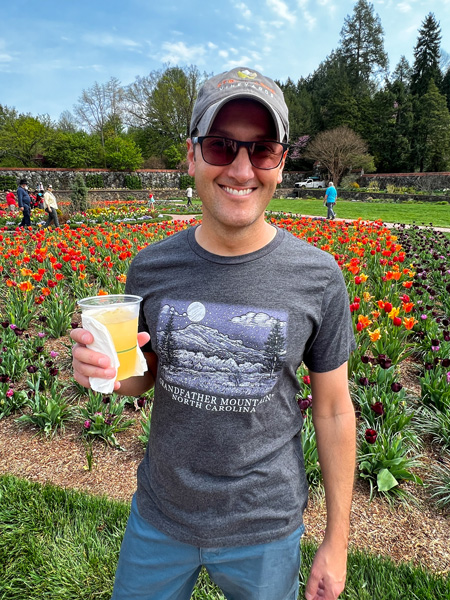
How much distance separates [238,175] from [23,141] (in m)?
45.1

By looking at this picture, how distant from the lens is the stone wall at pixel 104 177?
33531mm

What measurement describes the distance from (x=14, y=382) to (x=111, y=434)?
4.10 ft

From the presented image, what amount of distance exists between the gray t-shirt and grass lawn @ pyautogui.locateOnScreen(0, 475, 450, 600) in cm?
108

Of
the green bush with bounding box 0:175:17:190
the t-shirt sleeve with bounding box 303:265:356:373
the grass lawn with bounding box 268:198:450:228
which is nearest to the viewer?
the t-shirt sleeve with bounding box 303:265:356:373

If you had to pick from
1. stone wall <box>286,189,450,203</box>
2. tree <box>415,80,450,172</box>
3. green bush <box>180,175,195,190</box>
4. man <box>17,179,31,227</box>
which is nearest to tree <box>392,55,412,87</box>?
tree <box>415,80,450,172</box>

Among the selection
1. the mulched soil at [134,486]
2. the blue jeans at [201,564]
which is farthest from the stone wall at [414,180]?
the blue jeans at [201,564]

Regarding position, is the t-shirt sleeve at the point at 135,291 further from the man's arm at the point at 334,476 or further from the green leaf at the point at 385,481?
the green leaf at the point at 385,481

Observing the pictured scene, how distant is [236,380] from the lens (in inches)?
44.9

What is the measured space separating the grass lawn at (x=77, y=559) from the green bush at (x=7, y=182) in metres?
32.9

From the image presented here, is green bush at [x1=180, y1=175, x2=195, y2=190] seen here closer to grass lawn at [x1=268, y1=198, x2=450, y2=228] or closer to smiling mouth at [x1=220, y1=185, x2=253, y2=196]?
grass lawn at [x1=268, y1=198, x2=450, y2=228]

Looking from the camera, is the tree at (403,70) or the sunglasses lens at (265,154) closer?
the sunglasses lens at (265,154)

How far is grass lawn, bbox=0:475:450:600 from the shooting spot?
6.23 feet

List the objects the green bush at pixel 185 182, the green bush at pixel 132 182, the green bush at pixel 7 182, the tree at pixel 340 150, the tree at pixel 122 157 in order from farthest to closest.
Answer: the tree at pixel 340 150 → the tree at pixel 122 157 → the green bush at pixel 185 182 → the green bush at pixel 132 182 → the green bush at pixel 7 182

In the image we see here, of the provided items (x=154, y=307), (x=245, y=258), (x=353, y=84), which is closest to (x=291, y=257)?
(x=245, y=258)
